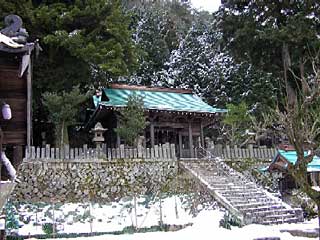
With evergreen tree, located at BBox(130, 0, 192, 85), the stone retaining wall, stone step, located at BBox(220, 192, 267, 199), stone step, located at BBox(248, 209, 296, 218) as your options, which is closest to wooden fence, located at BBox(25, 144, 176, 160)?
the stone retaining wall

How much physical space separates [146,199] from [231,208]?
3.77m

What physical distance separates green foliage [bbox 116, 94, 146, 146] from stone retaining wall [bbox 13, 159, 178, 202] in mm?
1421

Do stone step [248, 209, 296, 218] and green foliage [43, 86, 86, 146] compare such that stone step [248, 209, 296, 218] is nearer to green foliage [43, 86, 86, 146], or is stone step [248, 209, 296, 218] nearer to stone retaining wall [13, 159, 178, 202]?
stone retaining wall [13, 159, 178, 202]

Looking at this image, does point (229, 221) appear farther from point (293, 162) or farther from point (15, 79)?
point (15, 79)

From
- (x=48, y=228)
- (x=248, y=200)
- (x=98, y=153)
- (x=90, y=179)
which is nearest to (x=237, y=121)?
(x=248, y=200)

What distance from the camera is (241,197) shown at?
1359 cm

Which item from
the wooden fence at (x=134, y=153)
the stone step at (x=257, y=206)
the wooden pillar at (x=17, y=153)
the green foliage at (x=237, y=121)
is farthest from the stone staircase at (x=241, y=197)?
the wooden pillar at (x=17, y=153)

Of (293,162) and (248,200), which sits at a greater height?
(293,162)

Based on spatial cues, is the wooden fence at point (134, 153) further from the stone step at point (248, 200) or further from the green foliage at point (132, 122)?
the stone step at point (248, 200)

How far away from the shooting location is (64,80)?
1838cm

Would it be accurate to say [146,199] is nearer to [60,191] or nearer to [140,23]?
[60,191]

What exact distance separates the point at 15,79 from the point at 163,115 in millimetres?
15593

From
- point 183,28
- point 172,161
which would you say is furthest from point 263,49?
point 183,28

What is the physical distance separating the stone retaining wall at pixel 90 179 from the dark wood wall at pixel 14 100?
892cm
